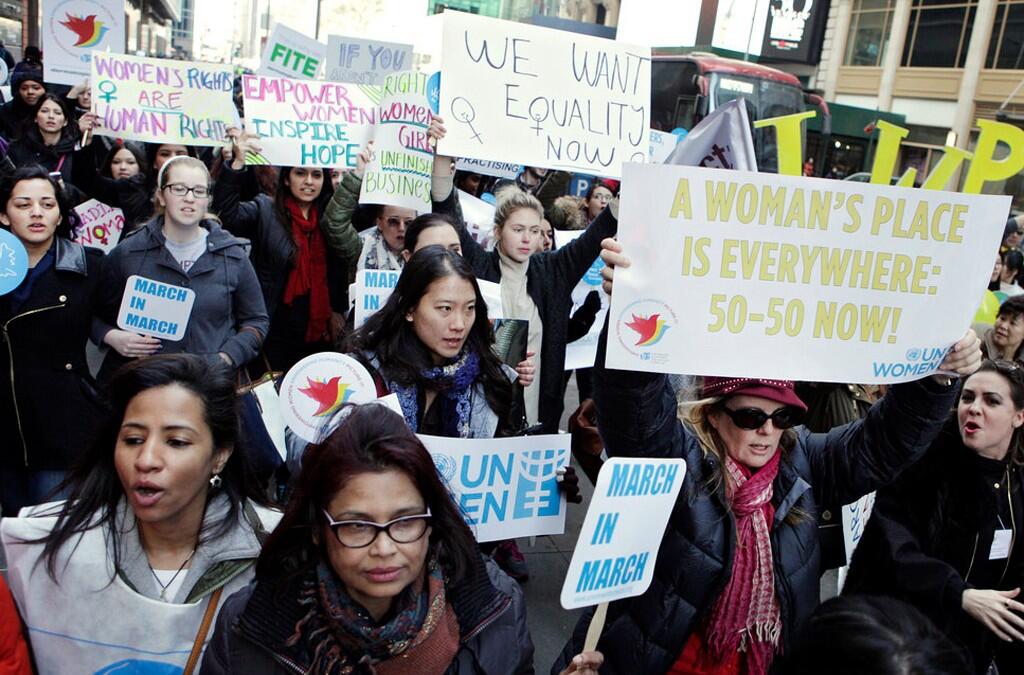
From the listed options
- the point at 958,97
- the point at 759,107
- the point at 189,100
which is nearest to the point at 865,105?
the point at 958,97

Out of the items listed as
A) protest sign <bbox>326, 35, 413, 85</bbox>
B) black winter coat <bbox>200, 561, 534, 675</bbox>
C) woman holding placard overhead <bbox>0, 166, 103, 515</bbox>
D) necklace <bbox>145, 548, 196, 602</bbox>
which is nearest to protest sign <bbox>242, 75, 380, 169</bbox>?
protest sign <bbox>326, 35, 413, 85</bbox>

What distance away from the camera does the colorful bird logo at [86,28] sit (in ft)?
24.8

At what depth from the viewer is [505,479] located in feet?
10.1

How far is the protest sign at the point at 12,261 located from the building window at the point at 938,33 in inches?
1189

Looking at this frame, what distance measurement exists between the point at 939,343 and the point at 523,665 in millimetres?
1324

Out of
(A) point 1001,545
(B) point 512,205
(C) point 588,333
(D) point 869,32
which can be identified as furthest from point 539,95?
(D) point 869,32

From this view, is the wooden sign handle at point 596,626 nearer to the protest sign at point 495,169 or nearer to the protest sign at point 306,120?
the protest sign at point 306,120

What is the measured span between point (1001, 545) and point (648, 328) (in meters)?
1.53

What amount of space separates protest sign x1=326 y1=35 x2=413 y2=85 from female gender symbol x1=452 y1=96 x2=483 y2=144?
362cm

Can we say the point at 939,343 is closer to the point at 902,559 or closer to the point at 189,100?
the point at 902,559

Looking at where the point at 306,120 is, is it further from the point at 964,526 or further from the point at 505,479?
the point at 964,526

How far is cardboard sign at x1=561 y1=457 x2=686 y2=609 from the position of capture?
2143 millimetres

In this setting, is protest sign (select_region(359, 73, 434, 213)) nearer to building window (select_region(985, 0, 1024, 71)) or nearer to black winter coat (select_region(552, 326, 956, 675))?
black winter coat (select_region(552, 326, 956, 675))

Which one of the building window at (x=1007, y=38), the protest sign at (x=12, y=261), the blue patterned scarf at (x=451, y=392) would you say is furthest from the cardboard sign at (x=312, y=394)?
the building window at (x=1007, y=38)
